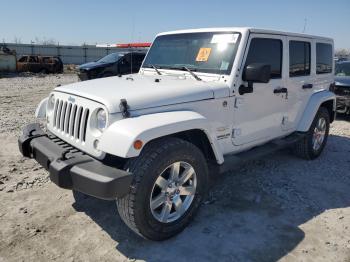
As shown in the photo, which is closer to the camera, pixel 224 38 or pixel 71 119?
A: pixel 71 119

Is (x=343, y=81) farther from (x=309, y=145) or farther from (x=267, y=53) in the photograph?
(x=267, y=53)

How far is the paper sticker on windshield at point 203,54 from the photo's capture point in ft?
13.3

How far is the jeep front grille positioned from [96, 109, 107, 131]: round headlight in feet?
0.46

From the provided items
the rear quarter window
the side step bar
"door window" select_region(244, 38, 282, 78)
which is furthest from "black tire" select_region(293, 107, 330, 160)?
"door window" select_region(244, 38, 282, 78)

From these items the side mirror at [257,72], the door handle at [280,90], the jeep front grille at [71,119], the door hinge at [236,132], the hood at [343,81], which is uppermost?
the side mirror at [257,72]

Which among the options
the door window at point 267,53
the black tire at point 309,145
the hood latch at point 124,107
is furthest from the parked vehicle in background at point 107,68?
the hood latch at point 124,107

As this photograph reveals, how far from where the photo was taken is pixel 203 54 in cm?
409

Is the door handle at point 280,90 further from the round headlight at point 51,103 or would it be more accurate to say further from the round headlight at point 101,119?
the round headlight at point 51,103

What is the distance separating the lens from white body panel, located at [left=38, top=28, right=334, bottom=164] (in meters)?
2.95

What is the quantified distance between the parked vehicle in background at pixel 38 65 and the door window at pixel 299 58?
2248 centimetres

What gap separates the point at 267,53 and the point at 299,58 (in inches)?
35.5

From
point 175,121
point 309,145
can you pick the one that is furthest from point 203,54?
point 309,145

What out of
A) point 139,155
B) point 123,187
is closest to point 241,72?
point 139,155

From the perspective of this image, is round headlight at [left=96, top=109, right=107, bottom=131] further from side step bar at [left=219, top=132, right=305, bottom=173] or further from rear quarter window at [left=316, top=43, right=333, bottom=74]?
rear quarter window at [left=316, top=43, right=333, bottom=74]
